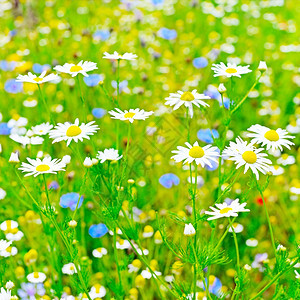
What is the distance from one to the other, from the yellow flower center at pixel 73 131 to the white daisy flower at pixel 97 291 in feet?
1.82

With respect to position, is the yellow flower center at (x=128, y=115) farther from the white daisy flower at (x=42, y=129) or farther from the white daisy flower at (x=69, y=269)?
the white daisy flower at (x=69, y=269)

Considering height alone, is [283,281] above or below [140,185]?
below

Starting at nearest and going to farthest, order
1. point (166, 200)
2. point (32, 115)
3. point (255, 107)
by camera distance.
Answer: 1. point (166, 200)
2. point (32, 115)
3. point (255, 107)

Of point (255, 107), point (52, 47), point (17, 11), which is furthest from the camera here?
point (17, 11)

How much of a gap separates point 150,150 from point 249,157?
1.05 meters

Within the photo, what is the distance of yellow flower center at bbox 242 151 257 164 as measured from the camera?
121cm

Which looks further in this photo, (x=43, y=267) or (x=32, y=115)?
(x=32, y=115)

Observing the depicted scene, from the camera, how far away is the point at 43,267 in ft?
5.66

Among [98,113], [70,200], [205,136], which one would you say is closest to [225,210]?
[70,200]

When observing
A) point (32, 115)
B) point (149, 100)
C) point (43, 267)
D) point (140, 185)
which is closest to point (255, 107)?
point (149, 100)

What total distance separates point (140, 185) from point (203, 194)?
285mm

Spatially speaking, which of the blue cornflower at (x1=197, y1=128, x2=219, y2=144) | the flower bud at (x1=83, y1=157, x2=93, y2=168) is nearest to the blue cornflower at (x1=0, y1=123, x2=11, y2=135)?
the blue cornflower at (x1=197, y1=128, x2=219, y2=144)

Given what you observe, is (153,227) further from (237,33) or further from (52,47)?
(237,33)

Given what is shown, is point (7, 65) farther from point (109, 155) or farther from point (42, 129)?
point (109, 155)
